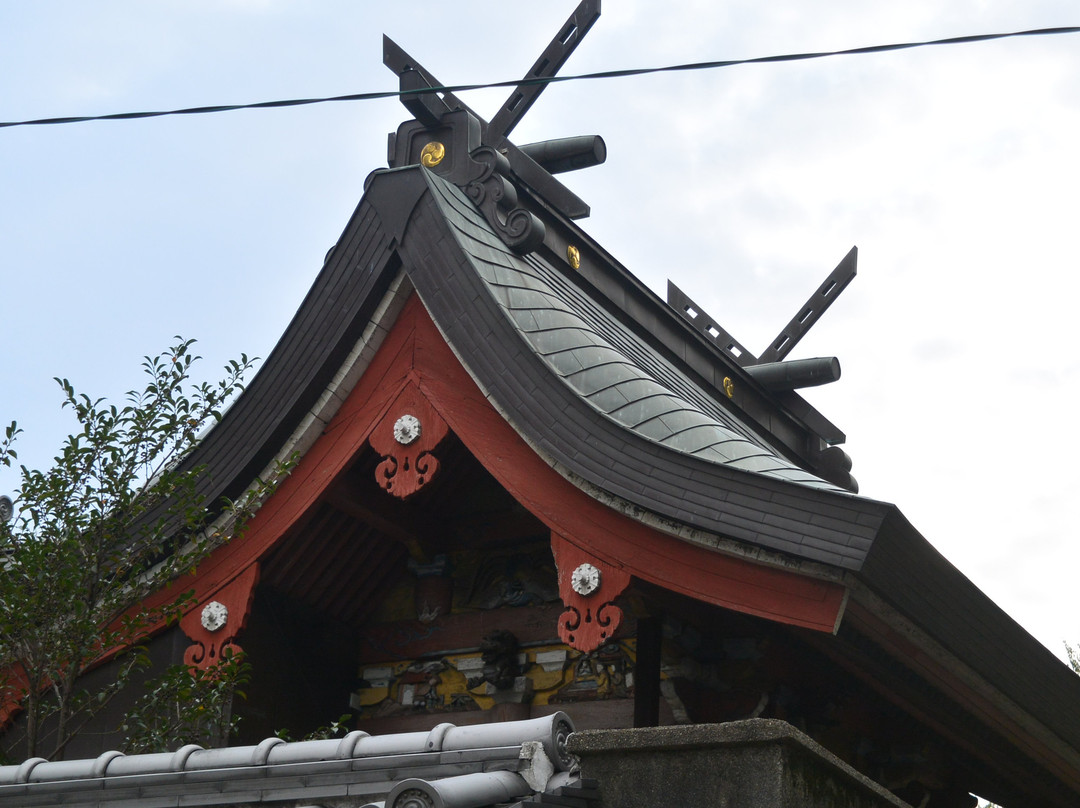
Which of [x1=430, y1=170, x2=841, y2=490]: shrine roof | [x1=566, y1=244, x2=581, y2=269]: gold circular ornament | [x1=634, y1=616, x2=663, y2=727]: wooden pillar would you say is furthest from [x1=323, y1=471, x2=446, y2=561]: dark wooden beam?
[x1=566, y1=244, x2=581, y2=269]: gold circular ornament

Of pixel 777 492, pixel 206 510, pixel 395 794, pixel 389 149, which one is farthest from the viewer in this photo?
pixel 389 149

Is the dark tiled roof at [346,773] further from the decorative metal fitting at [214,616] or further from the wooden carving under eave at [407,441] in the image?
the wooden carving under eave at [407,441]

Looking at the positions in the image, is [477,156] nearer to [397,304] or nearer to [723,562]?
[397,304]

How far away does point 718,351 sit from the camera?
429 inches

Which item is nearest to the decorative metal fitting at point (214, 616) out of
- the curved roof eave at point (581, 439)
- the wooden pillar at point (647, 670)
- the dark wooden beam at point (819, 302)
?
the curved roof eave at point (581, 439)

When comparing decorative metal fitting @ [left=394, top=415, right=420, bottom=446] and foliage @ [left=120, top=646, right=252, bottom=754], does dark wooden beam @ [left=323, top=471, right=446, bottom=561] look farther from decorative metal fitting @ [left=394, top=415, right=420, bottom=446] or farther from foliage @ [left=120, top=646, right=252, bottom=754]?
foliage @ [left=120, top=646, right=252, bottom=754]

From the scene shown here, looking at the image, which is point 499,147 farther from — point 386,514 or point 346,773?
point 346,773

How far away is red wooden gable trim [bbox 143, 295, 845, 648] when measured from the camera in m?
5.73

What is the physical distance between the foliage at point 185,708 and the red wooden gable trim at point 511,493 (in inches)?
21.1

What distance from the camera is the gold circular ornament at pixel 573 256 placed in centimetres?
923

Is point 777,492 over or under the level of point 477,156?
under

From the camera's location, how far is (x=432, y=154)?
8188mm

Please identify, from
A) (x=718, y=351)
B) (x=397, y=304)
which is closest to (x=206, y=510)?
(x=397, y=304)

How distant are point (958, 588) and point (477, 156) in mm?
3620
